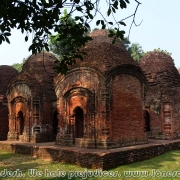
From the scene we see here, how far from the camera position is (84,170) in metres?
7.74

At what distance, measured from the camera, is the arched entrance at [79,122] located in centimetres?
1042

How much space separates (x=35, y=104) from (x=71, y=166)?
552 cm

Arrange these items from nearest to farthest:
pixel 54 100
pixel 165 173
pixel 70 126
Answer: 1. pixel 165 173
2. pixel 70 126
3. pixel 54 100

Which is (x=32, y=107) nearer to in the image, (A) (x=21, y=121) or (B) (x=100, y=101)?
(A) (x=21, y=121)

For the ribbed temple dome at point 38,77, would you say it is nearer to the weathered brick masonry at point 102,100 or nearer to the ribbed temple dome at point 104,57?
the weathered brick masonry at point 102,100

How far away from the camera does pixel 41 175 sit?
738 cm

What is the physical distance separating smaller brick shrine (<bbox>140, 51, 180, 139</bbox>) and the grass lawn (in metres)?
3.70

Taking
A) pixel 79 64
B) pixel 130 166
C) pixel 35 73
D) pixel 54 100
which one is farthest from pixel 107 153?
pixel 35 73

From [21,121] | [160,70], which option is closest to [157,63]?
[160,70]

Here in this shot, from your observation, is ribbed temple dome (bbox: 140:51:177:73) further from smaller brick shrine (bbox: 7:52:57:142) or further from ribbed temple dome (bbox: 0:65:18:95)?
ribbed temple dome (bbox: 0:65:18:95)

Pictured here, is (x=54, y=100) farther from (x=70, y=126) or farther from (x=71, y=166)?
(x=71, y=166)

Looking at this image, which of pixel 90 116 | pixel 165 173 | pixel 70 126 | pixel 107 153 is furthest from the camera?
pixel 70 126

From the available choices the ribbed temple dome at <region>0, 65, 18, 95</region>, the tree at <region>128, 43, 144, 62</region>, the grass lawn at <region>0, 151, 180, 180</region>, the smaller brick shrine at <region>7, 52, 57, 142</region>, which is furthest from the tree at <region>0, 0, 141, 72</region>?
the tree at <region>128, 43, 144, 62</region>

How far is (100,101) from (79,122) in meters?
1.59
